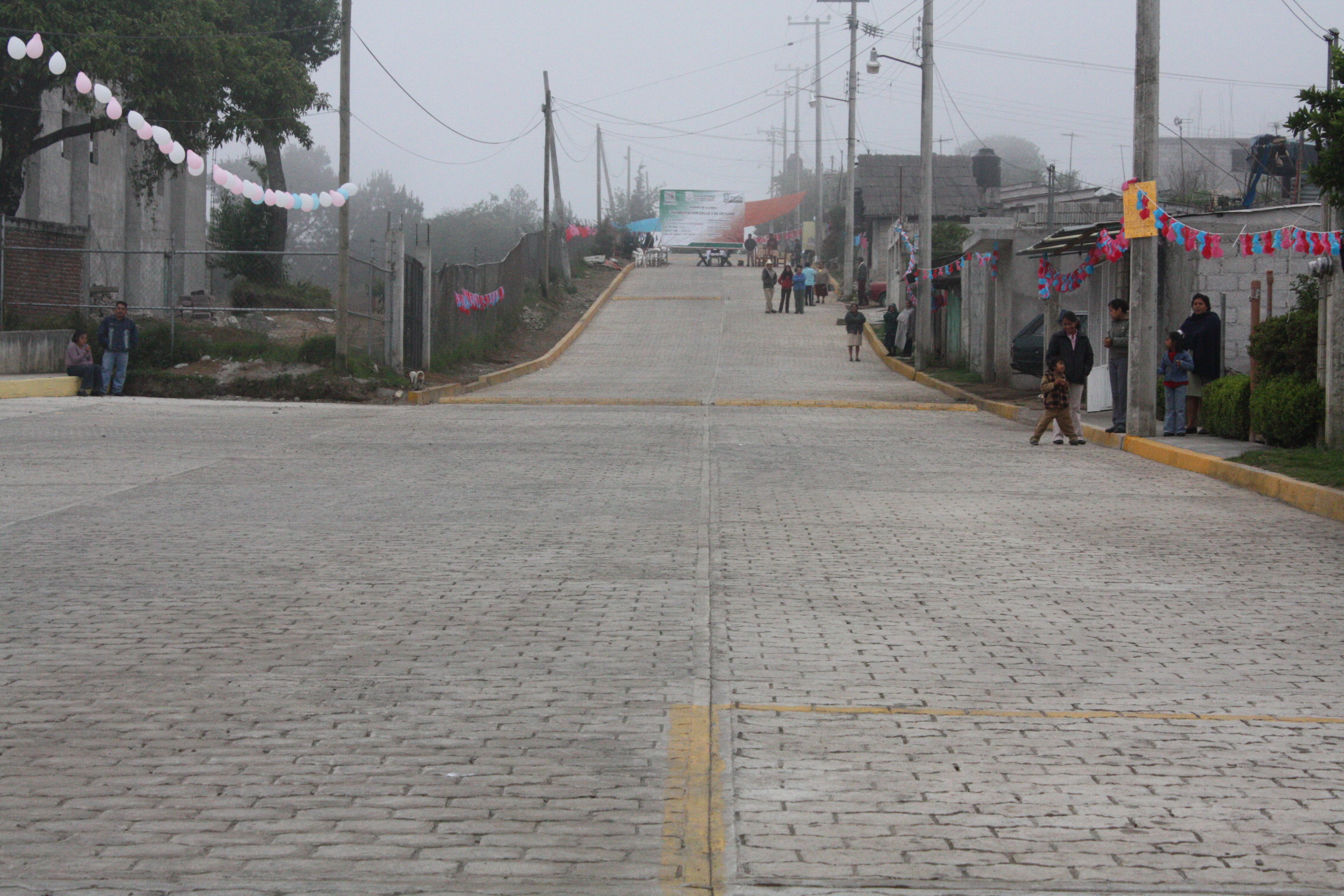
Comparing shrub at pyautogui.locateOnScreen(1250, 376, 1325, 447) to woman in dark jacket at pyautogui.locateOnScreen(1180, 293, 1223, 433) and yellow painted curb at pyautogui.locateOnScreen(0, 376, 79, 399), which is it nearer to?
woman in dark jacket at pyautogui.locateOnScreen(1180, 293, 1223, 433)

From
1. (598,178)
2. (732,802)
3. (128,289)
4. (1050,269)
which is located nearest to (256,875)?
(732,802)

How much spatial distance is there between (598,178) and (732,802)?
3119 inches

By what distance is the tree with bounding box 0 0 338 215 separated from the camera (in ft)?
93.2

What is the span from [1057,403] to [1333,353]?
3733 millimetres

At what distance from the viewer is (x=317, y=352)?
2489cm

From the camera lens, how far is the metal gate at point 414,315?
2642 centimetres

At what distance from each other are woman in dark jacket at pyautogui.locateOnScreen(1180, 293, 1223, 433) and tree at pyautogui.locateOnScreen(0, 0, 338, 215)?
73.6ft

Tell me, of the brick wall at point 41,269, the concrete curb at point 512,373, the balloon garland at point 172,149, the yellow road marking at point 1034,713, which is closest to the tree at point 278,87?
the brick wall at point 41,269

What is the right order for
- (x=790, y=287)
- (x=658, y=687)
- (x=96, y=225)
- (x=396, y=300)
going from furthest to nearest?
(x=790, y=287) → (x=96, y=225) → (x=396, y=300) → (x=658, y=687)

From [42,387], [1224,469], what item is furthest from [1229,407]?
[42,387]

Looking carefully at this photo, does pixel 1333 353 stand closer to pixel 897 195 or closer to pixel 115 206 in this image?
pixel 115 206

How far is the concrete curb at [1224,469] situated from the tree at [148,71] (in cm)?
1969

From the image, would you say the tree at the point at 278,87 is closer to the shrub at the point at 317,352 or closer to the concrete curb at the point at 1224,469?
the shrub at the point at 317,352

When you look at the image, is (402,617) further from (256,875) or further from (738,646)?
(256,875)
